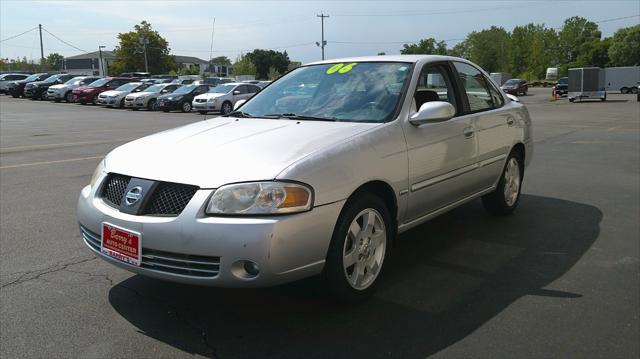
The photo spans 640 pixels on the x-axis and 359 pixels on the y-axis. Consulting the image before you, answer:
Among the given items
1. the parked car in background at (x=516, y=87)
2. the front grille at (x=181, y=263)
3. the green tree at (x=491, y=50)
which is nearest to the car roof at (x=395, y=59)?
the front grille at (x=181, y=263)

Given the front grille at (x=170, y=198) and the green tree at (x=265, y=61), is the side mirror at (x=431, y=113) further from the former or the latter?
the green tree at (x=265, y=61)

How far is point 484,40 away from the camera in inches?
5069

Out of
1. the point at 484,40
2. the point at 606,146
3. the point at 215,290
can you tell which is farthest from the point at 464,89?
the point at 484,40

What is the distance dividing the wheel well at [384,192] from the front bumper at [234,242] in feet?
1.54

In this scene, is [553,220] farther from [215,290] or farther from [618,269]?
[215,290]

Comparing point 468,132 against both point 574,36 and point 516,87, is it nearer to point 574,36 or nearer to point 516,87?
point 516,87

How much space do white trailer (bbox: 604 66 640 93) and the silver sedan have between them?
61783 mm

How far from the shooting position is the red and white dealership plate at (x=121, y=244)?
310cm

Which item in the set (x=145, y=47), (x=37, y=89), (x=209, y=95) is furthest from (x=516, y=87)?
(x=145, y=47)

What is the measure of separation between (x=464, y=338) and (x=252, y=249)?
4.26 feet

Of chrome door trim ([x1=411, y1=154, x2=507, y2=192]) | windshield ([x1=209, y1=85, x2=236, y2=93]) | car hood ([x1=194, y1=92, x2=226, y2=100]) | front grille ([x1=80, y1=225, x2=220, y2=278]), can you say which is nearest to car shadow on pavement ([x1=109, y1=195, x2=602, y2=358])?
front grille ([x1=80, y1=225, x2=220, y2=278])

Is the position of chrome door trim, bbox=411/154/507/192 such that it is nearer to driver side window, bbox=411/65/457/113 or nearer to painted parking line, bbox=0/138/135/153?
driver side window, bbox=411/65/457/113

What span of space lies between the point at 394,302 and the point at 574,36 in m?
128

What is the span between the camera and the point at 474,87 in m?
5.19
